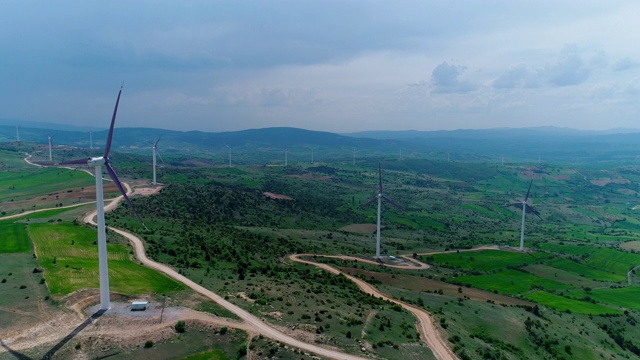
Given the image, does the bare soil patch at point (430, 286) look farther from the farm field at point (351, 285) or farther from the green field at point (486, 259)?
the green field at point (486, 259)

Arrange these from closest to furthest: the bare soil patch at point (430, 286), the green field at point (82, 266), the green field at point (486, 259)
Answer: the green field at point (82, 266) < the bare soil patch at point (430, 286) < the green field at point (486, 259)

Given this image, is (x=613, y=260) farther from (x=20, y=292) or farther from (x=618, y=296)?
(x=20, y=292)

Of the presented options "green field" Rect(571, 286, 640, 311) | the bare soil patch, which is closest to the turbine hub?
the bare soil patch

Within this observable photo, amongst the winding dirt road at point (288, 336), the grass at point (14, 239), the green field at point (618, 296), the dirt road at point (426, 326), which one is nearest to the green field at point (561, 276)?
the green field at point (618, 296)

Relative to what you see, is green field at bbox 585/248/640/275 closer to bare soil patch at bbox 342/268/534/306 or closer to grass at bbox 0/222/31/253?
bare soil patch at bbox 342/268/534/306

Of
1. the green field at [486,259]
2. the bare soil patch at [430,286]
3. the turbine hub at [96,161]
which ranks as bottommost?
the green field at [486,259]

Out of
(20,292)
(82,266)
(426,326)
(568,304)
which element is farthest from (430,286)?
(20,292)
